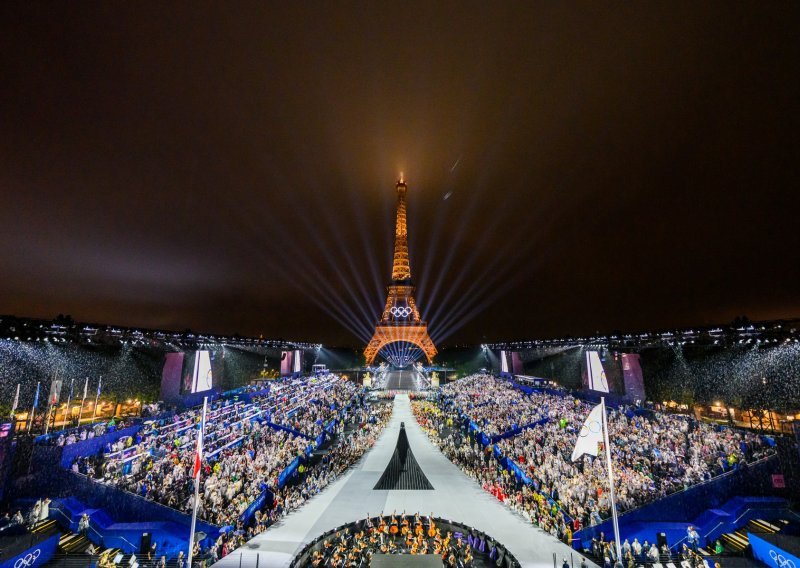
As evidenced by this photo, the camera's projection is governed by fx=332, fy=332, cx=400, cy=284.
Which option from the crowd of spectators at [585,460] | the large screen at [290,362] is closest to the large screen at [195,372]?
the large screen at [290,362]

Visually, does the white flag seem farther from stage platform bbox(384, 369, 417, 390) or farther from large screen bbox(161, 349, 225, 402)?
stage platform bbox(384, 369, 417, 390)

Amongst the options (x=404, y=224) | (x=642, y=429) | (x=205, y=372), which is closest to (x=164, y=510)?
(x=205, y=372)

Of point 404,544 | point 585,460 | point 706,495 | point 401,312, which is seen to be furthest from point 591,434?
point 401,312

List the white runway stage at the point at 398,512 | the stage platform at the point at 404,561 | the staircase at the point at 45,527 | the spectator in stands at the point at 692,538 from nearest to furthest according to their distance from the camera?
1. the stage platform at the point at 404,561
2. the staircase at the point at 45,527
3. the white runway stage at the point at 398,512
4. the spectator in stands at the point at 692,538

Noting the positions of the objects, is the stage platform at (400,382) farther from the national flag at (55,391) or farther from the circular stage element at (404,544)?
the circular stage element at (404,544)

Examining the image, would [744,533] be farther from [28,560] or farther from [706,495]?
[28,560]

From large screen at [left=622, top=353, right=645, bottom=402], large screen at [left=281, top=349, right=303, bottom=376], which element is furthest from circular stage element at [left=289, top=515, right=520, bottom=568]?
large screen at [left=281, top=349, right=303, bottom=376]

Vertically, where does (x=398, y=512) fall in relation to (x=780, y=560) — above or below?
below
